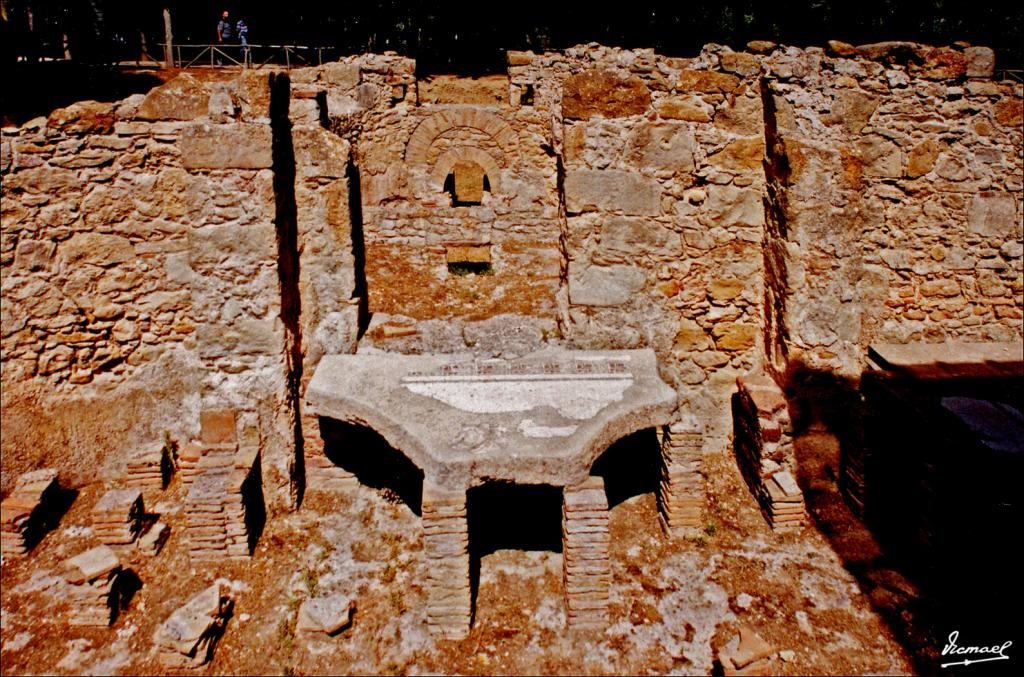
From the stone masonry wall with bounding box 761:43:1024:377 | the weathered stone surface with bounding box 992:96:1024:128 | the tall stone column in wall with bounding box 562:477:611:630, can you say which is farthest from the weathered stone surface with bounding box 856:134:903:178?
the tall stone column in wall with bounding box 562:477:611:630

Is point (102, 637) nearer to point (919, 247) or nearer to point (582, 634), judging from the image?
point (582, 634)

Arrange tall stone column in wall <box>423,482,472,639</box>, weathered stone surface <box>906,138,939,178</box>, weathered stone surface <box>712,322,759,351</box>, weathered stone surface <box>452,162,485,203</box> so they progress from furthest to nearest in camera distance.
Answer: weathered stone surface <box>452,162,485,203</box>, weathered stone surface <box>712,322,759,351</box>, weathered stone surface <box>906,138,939,178</box>, tall stone column in wall <box>423,482,472,639</box>

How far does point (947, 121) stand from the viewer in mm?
5078

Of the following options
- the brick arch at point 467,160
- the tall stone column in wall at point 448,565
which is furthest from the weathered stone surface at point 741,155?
the brick arch at point 467,160

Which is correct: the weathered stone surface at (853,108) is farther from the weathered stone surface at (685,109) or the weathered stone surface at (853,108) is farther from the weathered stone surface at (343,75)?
the weathered stone surface at (343,75)

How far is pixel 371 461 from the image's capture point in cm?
538

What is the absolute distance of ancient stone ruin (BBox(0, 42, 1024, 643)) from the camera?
4.58 m

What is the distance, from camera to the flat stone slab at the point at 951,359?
5.08m

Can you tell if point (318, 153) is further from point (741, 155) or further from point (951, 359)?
point (951, 359)

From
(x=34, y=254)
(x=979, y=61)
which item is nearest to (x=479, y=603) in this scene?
(x=34, y=254)

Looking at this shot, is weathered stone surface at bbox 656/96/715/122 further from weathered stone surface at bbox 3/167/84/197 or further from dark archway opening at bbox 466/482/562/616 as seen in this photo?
weathered stone surface at bbox 3/167/84/197

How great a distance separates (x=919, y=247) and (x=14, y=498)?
714 centimetres

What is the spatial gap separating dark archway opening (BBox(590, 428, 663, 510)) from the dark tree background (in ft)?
42.2

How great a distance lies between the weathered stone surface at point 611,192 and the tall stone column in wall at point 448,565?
2343mm
